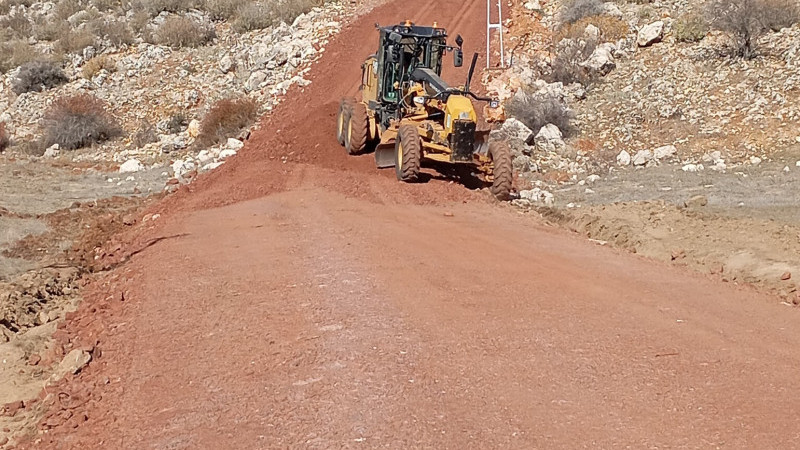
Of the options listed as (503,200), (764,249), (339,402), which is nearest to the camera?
(339,402)

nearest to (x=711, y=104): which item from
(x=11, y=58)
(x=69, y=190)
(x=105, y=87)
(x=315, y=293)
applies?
(x=315, y=293)

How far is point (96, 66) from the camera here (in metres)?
27.3

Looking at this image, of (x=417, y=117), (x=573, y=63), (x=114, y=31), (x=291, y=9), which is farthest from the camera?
(x=291, y=9)

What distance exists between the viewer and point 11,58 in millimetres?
29562

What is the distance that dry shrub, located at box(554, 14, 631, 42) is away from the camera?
2255 centimetres

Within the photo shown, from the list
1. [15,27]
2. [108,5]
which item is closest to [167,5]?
[108,5]

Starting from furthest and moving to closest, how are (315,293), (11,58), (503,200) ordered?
(11,58) → (503,200) → (315,293)

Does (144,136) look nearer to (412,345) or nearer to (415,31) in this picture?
(415,31)

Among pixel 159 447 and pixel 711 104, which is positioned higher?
pixel 711 104

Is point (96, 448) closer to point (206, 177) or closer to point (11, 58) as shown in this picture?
point (206, 177)

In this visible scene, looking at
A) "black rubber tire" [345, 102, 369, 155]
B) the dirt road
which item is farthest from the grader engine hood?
"black rubber tire" [345, 102, 369, 155]

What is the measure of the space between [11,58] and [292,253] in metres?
24.8

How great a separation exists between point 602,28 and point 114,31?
18116 mm

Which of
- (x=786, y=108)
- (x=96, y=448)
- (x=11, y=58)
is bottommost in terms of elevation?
(x=96, y=448)
